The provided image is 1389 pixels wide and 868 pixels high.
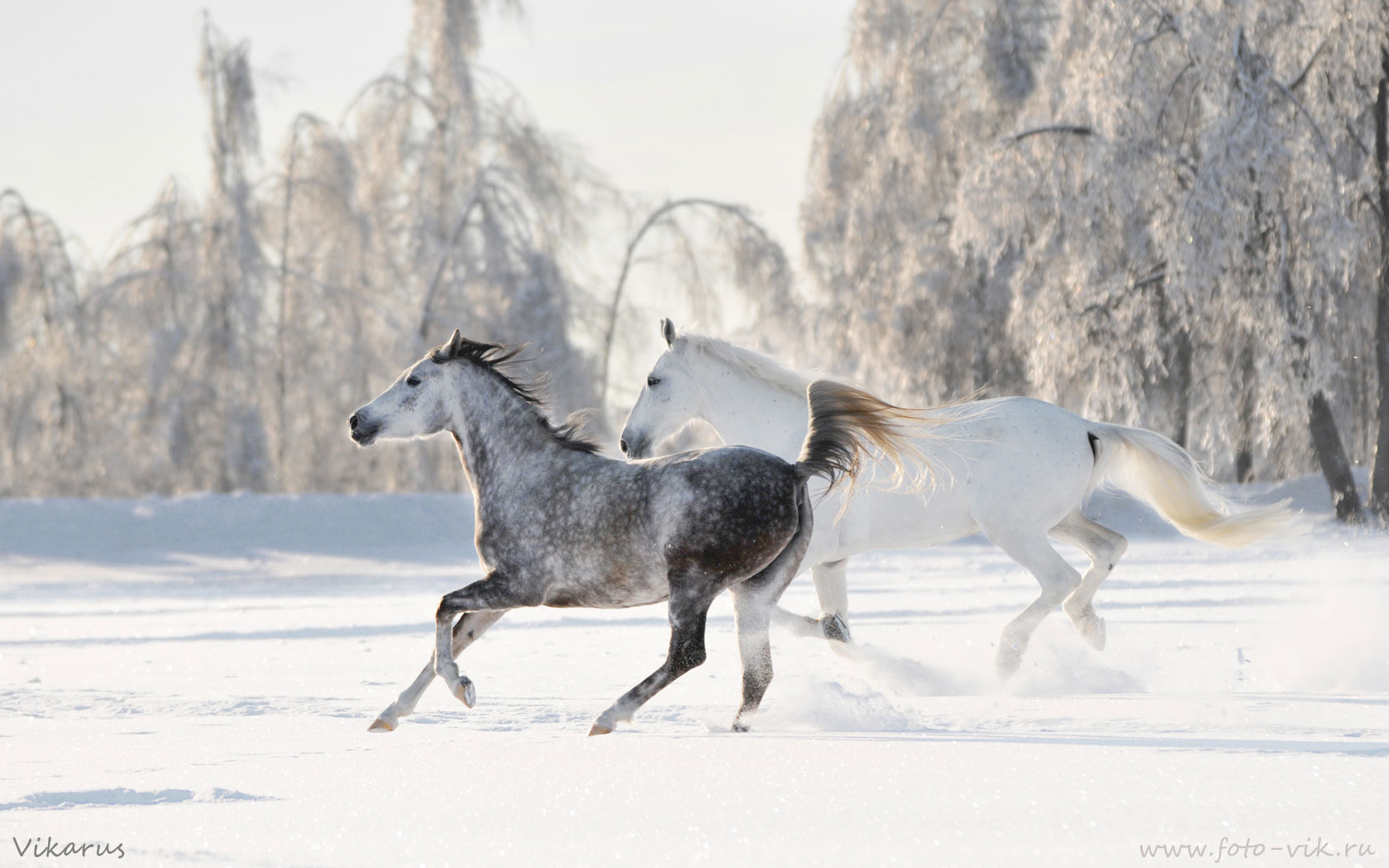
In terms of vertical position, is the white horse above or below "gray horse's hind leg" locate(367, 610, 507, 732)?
above

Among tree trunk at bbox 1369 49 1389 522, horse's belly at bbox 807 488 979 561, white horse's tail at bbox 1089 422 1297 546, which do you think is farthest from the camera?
tree trunk at bbox 1369 49 1389 522

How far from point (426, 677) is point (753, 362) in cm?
271

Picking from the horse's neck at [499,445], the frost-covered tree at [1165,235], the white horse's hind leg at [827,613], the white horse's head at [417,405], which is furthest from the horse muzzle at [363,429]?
the frost-covered tree at [1165,235]

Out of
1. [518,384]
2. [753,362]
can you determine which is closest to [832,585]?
[753,362]

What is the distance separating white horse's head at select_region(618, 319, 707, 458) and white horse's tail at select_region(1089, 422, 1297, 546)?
208 cm

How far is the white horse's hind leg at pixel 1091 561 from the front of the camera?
7027mm

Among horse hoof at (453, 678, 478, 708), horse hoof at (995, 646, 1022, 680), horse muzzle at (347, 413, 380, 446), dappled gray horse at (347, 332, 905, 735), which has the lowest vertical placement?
horse hoof at (995, 646, 1022, 680)

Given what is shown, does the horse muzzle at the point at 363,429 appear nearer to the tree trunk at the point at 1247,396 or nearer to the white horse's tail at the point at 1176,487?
the white horse's tail at the point at 1176,487

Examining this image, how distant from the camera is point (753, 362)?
23.1 ft

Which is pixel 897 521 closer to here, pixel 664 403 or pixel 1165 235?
pixel 664 403

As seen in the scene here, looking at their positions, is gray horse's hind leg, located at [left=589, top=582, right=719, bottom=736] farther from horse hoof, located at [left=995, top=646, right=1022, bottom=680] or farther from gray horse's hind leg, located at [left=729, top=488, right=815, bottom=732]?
horse hoof, located at [left=995, top=646, right=1022, bottom=680]

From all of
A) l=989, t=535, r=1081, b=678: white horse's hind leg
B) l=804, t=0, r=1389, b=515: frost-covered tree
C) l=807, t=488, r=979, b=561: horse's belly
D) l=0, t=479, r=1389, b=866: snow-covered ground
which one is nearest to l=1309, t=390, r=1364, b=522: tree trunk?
l=804, t=0, r=1389, b=515: frost-covered tree

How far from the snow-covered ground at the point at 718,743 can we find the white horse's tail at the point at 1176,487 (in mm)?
595

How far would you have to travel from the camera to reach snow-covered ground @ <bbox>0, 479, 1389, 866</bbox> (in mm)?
2979
